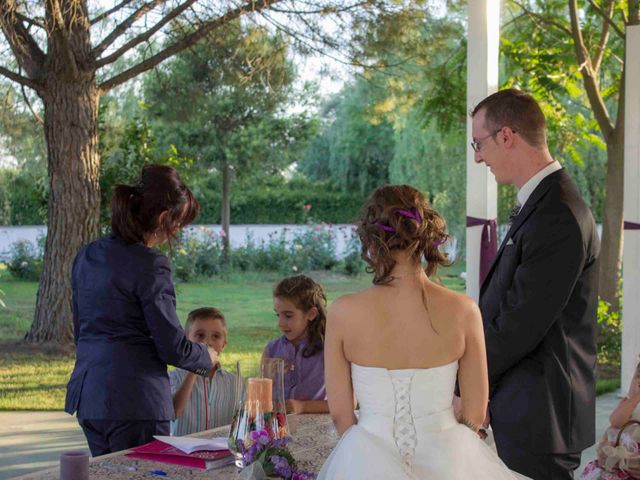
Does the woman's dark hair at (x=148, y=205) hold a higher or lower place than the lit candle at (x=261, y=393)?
higher

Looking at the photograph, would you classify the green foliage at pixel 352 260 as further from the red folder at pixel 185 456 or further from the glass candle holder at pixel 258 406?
the glass candle holder at pixel 258 406

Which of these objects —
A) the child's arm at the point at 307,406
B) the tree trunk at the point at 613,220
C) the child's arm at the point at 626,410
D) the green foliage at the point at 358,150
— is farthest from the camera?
the green foliage at the point at 358,150

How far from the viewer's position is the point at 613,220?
891 centimetres

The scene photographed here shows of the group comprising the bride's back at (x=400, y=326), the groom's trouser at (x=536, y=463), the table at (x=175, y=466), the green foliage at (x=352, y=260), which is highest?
the bride's back at (x=400, y=326)

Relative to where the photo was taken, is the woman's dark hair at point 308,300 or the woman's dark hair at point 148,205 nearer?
the woman's dark hair at point 148,205

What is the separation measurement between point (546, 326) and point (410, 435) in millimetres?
703

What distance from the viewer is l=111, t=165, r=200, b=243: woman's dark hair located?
9.36ft

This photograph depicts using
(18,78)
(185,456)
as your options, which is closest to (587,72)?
(18,78)

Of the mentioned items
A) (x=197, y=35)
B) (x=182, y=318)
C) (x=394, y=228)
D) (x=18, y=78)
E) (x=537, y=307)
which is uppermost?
(x=197, y=35)

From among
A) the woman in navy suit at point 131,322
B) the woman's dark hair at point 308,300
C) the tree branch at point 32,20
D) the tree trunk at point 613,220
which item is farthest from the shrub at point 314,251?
the woman in navy suit at point 131,322

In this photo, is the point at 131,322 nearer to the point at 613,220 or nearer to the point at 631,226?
the point at 631,226

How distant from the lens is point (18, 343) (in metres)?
9.67

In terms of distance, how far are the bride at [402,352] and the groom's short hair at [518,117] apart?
2.41 ft

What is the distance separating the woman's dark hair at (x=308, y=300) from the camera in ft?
11.9
